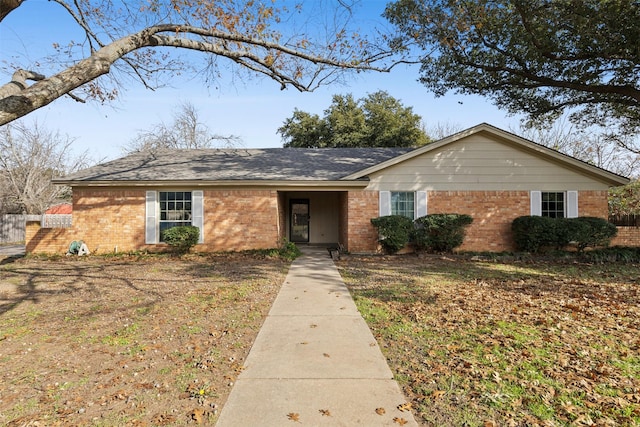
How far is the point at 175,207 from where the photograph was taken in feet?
42.2

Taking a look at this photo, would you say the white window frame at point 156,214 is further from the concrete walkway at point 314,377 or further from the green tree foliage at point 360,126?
the green tree foliage at point 360,126

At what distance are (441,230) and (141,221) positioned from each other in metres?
10.9

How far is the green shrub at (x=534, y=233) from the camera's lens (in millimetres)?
11719

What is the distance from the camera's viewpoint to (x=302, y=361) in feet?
12.6

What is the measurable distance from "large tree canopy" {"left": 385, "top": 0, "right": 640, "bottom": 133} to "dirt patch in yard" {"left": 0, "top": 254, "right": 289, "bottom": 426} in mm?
9114

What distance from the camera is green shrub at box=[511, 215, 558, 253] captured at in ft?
38.4

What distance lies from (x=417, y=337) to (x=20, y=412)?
4175 millimetres

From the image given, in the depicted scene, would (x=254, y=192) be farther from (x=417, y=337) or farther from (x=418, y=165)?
(x=417, y=337)

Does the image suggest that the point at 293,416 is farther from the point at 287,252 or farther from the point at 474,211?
the point at 474,211

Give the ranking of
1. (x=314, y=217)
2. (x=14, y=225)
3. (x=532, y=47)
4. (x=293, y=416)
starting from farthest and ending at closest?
(x=14, y=225), (x=314, y=217), (x=532, y=47), (x=293, y=416)

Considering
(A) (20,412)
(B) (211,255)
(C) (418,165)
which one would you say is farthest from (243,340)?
(C) (418,165)

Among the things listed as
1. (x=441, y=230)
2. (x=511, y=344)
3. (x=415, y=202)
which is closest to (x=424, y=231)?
(x=441, y=230)

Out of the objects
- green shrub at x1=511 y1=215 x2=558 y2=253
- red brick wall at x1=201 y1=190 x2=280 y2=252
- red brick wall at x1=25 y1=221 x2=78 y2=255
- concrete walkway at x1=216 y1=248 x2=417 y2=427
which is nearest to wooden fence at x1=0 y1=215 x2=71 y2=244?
red brick wall at x1=25 y1=221 x2=78 y2=255

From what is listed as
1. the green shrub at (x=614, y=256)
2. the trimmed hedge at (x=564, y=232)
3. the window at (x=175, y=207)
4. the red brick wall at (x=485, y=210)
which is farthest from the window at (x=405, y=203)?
the window at (x=175, y=207)
